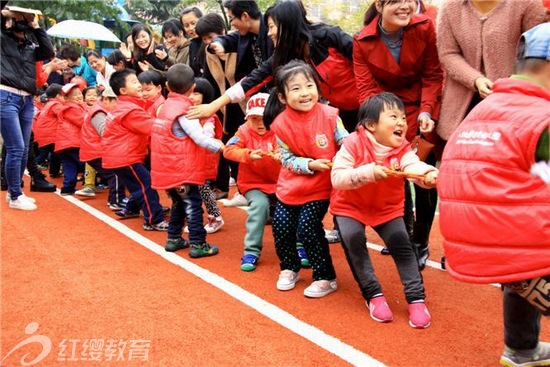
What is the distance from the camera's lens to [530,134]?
2162mm

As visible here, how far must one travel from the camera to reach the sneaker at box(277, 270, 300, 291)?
3837 millimetres

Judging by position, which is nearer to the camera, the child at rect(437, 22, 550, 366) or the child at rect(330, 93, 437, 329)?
the child at rect(437, 22, 550, 366)

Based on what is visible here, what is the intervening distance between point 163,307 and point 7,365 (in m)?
1.02

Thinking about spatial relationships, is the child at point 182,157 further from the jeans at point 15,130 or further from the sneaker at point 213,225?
the jeans at point 15,130

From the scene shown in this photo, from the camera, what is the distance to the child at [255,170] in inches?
173

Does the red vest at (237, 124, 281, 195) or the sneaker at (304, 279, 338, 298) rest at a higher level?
the red vest at (237, 124, 281, 195)

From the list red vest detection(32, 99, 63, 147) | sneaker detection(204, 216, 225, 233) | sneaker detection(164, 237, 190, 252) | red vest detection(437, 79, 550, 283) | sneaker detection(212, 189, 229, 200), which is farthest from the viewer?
red vest detection(32, 99, 63, 147)

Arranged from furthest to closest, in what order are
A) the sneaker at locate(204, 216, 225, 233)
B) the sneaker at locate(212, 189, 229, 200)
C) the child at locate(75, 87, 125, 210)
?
1. the sneaker at locate(212, 189, 229, 200)
2. the child at locate(75, 87, 125, 210)
3. the sneaker at locate(204, 216, 225, 233)

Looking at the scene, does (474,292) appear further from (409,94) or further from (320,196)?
(409,94)

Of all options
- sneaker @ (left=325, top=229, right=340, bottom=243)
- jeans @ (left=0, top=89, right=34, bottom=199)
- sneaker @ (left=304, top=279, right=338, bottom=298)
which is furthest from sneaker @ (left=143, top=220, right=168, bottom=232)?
sneaker @ (left=304, top=279, right=338, bottom=298)

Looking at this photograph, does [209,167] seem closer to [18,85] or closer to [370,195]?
[370,195]

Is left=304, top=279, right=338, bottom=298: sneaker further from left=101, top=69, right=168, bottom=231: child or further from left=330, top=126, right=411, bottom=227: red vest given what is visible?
left=101, top=69, right=168, bottom=231: child
